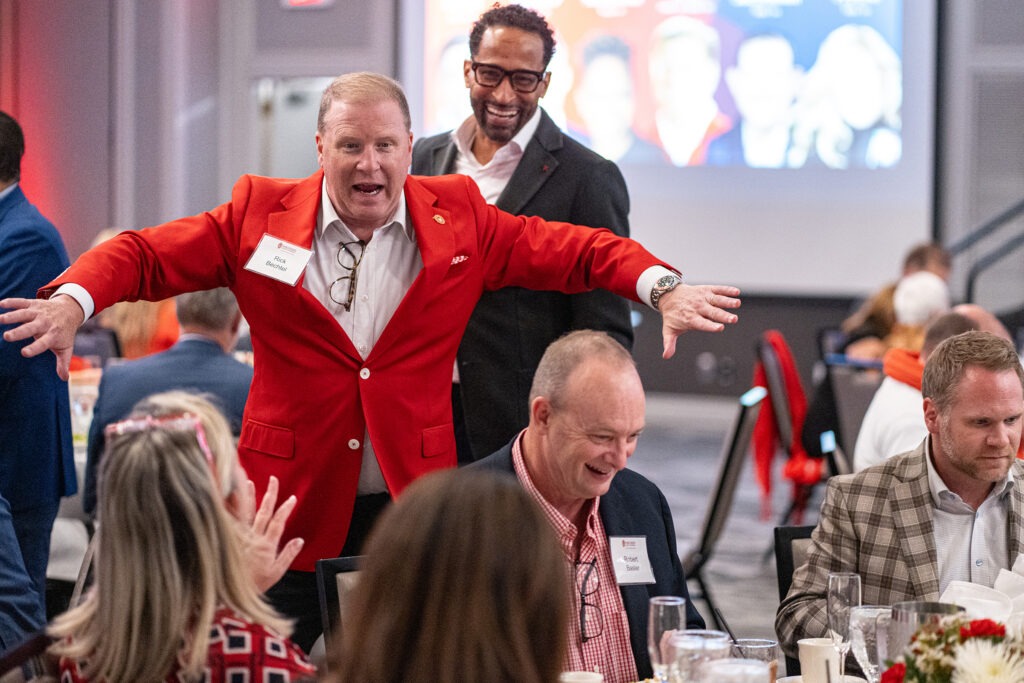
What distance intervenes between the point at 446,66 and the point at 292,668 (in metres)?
8.85

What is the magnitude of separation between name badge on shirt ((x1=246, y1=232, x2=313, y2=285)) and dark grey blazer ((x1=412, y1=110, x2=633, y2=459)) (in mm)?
578

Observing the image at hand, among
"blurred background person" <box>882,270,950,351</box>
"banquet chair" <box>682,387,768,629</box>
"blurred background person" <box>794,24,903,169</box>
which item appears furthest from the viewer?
"blurred background person" <box>794,24,903,169</box>

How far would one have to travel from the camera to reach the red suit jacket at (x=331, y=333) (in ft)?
9.02

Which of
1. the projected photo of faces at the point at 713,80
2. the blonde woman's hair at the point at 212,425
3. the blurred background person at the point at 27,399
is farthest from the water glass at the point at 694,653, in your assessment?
the projected photo of faces at the point at 713,80

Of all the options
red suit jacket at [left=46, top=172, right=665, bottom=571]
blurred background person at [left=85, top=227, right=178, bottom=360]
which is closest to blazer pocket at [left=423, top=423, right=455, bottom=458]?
red suit jacket at [left=46, top=172, right=665, bottom=571]

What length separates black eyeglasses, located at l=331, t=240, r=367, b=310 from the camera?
2.81m

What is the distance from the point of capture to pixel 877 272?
10.4m

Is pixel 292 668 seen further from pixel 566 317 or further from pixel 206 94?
pixel 206 94

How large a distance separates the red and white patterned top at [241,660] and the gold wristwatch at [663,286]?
1185 millimetres

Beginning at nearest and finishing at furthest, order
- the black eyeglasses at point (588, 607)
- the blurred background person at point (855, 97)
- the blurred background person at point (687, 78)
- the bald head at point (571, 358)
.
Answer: the black eyeglasses at point (588, 607) → the bald head at point (571, 358) → the blurred background person at point (855, 97) → the blurred background person at point (687, 78)

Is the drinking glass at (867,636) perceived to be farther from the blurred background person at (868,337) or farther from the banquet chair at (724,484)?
the blurred background person at (868,337)

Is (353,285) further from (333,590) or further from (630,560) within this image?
(630,560)

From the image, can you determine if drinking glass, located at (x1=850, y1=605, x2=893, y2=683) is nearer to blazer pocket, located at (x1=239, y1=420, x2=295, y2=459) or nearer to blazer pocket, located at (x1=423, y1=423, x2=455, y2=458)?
blazer pocket, located at (x1=423, y1=423, x2=455, y2=458)

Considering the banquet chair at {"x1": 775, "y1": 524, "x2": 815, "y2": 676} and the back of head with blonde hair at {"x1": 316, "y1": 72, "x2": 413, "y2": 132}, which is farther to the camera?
the banquet chair at {"x1": 775, "y1": 524, "x2": 815, "y2": 676}
